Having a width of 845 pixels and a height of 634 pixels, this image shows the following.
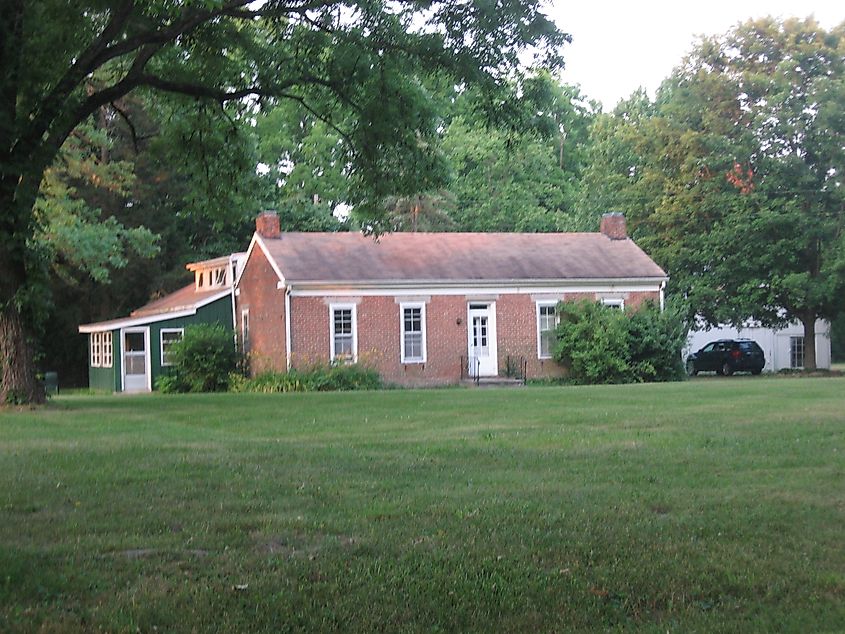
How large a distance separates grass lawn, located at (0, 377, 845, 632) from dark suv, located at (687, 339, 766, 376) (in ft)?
86.9

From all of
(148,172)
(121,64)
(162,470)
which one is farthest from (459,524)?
(148,172)

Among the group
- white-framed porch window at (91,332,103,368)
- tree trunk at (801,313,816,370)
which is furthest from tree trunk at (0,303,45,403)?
tree trunk at (801,313,816,370)

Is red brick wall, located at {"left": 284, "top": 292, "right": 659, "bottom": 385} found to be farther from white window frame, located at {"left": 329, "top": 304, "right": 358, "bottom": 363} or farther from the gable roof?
the gable roof

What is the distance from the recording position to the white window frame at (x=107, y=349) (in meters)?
38.2

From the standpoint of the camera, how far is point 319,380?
30.8 meters

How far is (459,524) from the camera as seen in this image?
25.0ft

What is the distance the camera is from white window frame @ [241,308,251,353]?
3603cm

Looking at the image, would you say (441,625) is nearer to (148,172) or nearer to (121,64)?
(121,64)

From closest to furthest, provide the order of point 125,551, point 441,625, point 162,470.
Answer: point 441,625
point 125,551
point 162,470

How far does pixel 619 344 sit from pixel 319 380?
9732mm

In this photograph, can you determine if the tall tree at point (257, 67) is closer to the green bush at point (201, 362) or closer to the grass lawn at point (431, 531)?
the grass lawn at point (431, 531)

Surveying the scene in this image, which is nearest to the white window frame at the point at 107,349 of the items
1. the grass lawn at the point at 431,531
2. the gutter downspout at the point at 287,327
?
the gutter downspout at the point at 287,327

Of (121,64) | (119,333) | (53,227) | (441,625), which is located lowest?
(441,625)

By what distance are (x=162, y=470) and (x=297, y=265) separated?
22715 mm
